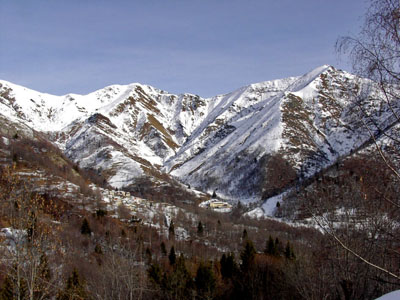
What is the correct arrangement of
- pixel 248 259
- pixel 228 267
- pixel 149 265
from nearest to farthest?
pixel 248 259 → pixel 228 267 → pixel 149 265

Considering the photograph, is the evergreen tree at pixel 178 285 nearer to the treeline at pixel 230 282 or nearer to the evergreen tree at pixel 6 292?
the treeline at pixel 230 282

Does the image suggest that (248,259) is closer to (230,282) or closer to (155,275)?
(230,282)

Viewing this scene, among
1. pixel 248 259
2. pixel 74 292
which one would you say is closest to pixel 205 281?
pixel 248 259

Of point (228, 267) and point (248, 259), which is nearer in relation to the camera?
point (248, 259)

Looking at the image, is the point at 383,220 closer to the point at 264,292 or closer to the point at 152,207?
the point at 264,292

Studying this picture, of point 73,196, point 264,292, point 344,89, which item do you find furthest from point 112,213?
point 344,89

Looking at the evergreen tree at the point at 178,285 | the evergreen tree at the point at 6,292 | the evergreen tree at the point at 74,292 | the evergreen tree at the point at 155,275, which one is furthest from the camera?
the evergreen tree at the point at 155,275

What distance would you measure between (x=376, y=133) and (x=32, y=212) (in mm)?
12244

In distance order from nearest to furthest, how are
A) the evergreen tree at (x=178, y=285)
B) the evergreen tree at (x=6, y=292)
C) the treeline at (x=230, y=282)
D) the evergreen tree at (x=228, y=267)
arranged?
the evergreen tree at (x=6, y=292) < the treeline at (x=230, y=282) < the evergreen tree at (x=178, y=285) < the evergreen tree at (x=228, y=267)

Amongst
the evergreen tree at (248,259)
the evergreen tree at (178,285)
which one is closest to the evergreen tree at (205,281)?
the evergreen tree at (178,285)

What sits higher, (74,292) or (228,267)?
(74,292)

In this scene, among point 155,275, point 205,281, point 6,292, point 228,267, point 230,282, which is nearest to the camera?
point 6,292

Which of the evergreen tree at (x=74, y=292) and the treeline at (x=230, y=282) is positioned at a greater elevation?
the evergreen tree at (x=74, y=292)

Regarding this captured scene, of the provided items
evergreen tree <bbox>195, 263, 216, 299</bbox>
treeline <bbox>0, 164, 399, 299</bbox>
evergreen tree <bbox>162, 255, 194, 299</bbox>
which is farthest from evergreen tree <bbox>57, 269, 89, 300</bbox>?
evergreen tree <bbox>195, 263, 216, 299</bbox>
